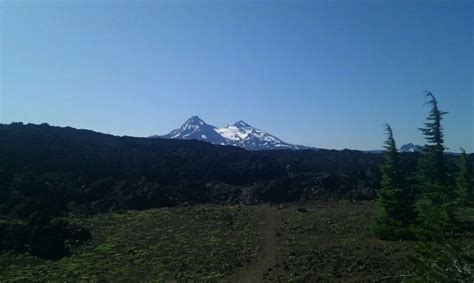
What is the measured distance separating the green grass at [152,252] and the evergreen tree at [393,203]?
762cm

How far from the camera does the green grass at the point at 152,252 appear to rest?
20172 millimetres

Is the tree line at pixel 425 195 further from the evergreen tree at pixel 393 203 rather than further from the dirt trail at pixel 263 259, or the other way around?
the dirt trail at pixel 263 259

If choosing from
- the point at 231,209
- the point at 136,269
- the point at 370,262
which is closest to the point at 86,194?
the point at 231,209

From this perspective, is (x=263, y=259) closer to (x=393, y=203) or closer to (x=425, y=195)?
(x=393, y=203)

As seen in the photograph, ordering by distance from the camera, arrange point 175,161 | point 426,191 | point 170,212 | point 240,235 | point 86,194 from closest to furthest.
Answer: point 240,235 → point 426,191 → point 170,212 → point 86,194 → point 175,161

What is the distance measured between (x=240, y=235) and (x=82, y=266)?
393 inches

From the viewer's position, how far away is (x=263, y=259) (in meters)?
22.5

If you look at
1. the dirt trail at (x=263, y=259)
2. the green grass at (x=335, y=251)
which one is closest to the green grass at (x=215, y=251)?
Result: the green grass at (x=335, y=251)

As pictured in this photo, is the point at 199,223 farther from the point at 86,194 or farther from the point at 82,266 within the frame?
the point at 86,194

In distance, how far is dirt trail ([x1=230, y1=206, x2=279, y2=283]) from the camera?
1972cm

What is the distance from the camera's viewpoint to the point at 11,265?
21.6m

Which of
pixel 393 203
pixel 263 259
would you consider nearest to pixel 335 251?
pixel 263 259

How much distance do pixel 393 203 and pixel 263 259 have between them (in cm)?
892

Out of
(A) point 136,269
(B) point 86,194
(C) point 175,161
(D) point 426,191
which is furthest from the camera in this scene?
(C) point 175,161
